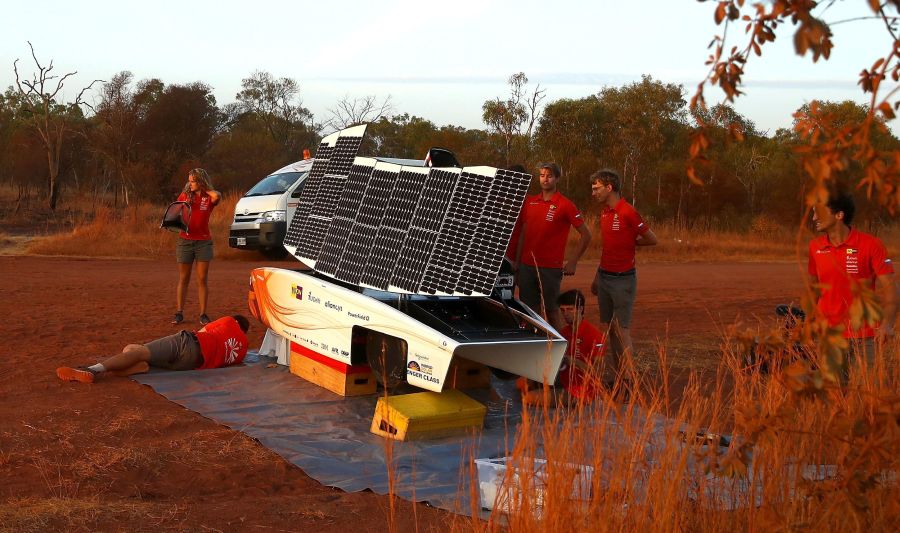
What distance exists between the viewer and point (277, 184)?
21.9 m

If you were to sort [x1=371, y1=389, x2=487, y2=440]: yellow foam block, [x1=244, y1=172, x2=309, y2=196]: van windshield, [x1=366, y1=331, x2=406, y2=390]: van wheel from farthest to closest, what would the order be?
[x1=244, y1=172, x2=309, y2=196]: van windshield → [x1=366, y1=331, x2=406, y2=390]: van wheel → [x1=371, y1=389, x2=487, y2=440]: yellow foam block

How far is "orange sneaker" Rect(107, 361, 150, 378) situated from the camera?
9.22 metres

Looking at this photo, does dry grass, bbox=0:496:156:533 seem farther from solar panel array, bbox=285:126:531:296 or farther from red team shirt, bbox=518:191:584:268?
red team shirt, bbox=518:191:584:268

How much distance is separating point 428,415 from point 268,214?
1420cm

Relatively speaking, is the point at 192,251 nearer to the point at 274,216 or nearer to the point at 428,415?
the point at 428,415

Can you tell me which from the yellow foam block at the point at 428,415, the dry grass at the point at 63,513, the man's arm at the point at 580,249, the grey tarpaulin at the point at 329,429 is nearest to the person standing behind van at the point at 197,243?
the grey tarpaulin at the point at 329,429

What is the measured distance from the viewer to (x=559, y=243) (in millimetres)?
9656

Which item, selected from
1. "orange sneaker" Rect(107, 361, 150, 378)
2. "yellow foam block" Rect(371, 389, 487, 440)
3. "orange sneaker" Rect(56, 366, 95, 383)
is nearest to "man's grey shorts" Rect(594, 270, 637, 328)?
"yellow foam block" Rect(371, 389, 487, 440)

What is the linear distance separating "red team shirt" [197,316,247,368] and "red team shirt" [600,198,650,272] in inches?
140

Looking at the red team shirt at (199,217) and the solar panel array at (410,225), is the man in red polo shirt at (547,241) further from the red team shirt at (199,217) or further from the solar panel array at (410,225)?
the red team shirt at (199,217)

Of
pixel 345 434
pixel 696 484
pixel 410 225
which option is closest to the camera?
pixel 696 484

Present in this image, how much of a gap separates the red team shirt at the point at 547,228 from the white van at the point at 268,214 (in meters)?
11.7

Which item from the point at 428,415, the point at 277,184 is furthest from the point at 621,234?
the point at 277,184

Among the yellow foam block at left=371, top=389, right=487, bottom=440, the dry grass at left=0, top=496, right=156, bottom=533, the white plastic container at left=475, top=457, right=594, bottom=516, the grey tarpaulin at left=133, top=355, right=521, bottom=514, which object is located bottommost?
the grey tarpaulin at left=133, top=355, right=521, bottom=514
